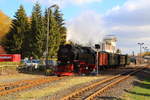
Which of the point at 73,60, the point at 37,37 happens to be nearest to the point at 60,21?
the point at 37,37

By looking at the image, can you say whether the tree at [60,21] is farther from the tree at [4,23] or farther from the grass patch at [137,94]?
the grass patch at [137,94]

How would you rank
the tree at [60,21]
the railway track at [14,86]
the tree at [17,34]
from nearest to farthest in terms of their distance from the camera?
the railway track at [14,86] < the tree at [17,34] < the tree at [60,21]

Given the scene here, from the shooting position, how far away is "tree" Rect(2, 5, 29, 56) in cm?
5581

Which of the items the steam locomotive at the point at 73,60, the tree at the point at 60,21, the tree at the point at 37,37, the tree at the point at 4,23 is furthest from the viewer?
the tree at the point at 4,23

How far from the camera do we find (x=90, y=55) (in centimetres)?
3759

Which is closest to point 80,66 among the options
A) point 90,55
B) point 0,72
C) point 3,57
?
point 90,55

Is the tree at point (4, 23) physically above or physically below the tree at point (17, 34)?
above

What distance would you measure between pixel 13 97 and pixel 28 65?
2490 centimetres

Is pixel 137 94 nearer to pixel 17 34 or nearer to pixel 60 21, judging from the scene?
pixel 17 34

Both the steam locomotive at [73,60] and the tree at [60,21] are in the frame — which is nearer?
the steam locomotive at [73,60]

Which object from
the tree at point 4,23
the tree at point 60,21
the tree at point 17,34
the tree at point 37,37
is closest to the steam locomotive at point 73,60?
the tree at point 37,37

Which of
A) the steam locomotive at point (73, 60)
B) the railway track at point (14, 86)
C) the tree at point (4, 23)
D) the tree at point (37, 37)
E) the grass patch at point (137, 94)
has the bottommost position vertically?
the grass patch at point (137, 94)

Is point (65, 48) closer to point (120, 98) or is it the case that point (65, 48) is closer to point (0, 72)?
point (0, 72)

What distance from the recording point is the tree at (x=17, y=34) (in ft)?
183
